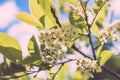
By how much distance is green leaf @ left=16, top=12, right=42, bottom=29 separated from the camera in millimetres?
1211

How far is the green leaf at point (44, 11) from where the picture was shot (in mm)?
1147

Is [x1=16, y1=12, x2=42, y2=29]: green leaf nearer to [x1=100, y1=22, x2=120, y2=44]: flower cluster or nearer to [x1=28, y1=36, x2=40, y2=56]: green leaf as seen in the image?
[x1=28, y1=36, x2=40, y2=56]: green leaf

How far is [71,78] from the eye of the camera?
4.72 ft

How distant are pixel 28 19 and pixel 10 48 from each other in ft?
0.46

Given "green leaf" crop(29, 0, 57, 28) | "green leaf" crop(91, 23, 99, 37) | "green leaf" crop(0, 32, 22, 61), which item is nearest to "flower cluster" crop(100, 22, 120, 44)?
"green leaf" crop(91, 23, 99, 37)

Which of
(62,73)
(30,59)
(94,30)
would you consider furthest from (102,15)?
(30,59)

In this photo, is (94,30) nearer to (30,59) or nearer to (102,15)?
(102,15)

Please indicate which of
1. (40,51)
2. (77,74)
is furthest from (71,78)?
(40,51)

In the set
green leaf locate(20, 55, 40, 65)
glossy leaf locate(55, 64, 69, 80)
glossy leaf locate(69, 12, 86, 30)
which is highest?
glossy leaf locate(69, 12, 86, 30)

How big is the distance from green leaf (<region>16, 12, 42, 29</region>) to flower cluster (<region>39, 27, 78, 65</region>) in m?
0.10

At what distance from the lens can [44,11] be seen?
117 cm

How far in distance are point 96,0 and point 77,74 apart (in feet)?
1.29

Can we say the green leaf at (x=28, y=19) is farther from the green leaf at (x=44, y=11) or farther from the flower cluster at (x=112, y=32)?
the flower cluster at (x=112, y=32)

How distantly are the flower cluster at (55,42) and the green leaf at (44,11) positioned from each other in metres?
0.06
